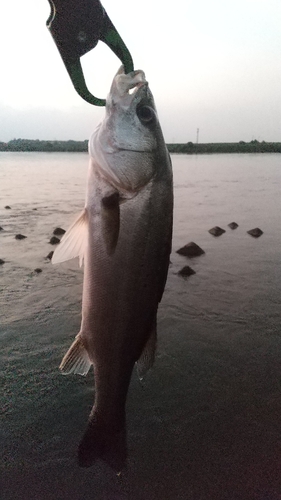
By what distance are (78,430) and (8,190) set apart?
97.2 feet

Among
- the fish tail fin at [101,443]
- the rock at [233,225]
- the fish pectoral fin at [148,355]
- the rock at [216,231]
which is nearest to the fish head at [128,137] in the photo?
the fish pectoral fin at [148,355]

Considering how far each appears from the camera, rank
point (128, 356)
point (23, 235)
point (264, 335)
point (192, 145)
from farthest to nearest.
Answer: point (192, 145) < point (23, 235) < point (264, 335) < point (128, 356)

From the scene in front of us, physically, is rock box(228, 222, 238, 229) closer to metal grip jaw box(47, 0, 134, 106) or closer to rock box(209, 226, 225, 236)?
rock box(209, 226, 225, 236)

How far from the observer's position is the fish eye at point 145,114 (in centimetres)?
311

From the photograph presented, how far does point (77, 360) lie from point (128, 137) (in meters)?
1.69

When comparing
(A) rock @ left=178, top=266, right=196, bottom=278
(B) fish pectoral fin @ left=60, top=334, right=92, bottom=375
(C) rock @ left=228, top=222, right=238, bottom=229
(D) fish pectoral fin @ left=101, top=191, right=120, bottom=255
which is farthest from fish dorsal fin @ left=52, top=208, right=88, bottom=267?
(C) rock @ left=228, top=222, right=238, bottom=229

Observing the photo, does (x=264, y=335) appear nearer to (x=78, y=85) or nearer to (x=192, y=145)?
(x=78, y=85)

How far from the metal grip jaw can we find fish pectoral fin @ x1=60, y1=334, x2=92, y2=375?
1.80 meters

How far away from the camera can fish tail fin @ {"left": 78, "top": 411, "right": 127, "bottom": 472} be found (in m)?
3.26

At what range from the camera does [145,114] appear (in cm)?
312

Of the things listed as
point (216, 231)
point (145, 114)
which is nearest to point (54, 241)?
point (216, 231)

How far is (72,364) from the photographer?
10.3 feet

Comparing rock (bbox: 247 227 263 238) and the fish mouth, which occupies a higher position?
the fish mouth

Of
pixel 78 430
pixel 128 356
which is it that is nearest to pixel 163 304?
pixel 78 430
